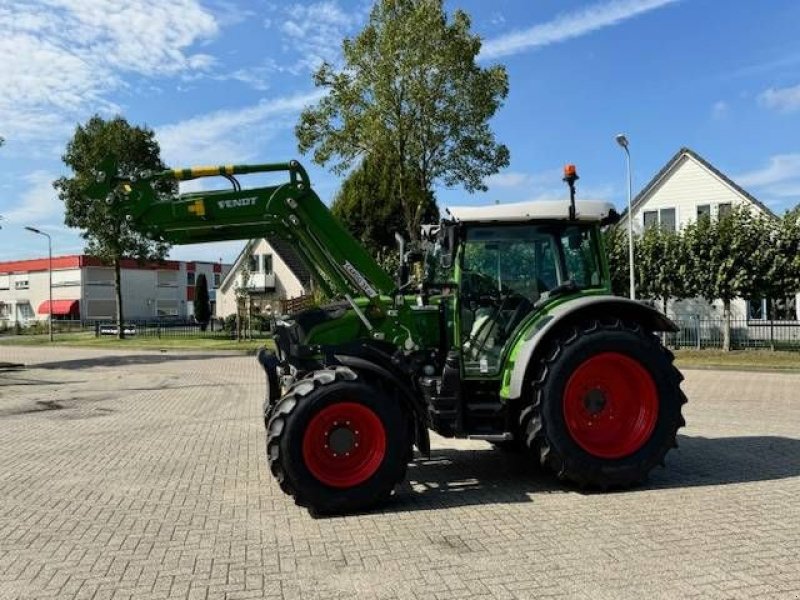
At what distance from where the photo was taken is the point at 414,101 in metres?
24.6

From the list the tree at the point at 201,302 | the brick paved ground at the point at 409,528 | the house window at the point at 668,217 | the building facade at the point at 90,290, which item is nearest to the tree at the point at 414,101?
the house window at the point at 668,217

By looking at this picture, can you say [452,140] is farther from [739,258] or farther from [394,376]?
[394,376]

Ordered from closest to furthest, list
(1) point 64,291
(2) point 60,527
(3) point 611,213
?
(2) point 60,527 → (3) point 611,213 → (1) point 64,291

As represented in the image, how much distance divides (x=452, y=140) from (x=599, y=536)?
2166 centimetres

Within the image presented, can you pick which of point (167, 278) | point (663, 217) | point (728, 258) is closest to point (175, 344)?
point (663, 217)

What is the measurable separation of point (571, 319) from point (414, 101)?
1944 centimetres

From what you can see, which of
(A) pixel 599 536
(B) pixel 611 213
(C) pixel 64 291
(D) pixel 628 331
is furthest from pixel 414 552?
(C) pixel 64 291

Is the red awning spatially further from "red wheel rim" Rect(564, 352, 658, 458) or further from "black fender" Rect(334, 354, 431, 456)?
"red wheel rim" Rect(564, 352, 658, 458)

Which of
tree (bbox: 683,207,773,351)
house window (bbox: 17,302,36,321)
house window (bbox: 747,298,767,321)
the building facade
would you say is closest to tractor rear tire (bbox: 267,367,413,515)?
tree (bbox: 683,207,773,351)

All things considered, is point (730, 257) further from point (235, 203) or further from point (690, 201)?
point (235, 203)

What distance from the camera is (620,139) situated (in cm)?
2334

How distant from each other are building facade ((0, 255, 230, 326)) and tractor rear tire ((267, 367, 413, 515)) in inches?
2591

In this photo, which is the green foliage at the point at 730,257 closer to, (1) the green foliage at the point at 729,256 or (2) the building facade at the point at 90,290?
(1) the green foliage at the point at 729,256

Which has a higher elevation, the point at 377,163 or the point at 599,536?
the point at 377,163
